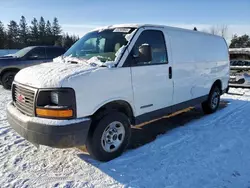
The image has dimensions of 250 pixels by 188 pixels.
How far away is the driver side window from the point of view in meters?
4.15

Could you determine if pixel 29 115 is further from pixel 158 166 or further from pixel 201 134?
pixel 201 134

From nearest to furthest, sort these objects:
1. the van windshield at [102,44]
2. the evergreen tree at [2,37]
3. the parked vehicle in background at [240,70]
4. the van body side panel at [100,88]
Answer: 1. the van body side panel at [100,88]
2. the van windshield at [102,44]
3. the parked vehicle in background at [240,70]
4. the evergreen tree at [2,37]

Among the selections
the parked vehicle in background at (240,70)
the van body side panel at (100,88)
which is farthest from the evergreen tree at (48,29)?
the van body side panel at (100,88)

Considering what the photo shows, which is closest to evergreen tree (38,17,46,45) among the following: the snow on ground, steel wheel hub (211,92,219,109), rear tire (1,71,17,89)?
rear tire (1,71,17,89)

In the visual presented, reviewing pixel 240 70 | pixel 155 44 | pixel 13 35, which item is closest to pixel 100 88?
pixel 155 44

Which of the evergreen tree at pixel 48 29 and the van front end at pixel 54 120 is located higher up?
the evergreen tree at pixel 48 29

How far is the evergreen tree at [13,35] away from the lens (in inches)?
2313

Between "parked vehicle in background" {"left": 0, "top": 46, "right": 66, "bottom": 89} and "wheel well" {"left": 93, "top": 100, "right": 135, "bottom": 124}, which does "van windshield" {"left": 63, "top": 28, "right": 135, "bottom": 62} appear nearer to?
"wheel well" {"left": 93, "top": 100, "right": 135, "bottom": 124}

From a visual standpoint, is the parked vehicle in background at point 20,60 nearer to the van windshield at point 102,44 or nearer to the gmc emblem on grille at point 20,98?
the van windshield at point 102,44

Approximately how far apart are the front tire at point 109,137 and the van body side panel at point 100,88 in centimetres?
27

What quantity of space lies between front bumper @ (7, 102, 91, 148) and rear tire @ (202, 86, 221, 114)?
4337mm

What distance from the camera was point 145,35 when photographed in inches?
168

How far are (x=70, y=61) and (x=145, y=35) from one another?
143 cm

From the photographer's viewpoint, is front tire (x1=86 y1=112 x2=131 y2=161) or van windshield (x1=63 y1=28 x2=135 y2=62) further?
van windshield (x1=63 y1=28 x2=135 y2=62)
